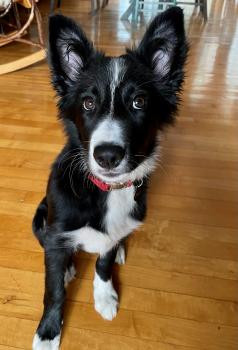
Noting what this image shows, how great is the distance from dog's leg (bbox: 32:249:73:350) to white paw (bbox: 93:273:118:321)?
0.16 m

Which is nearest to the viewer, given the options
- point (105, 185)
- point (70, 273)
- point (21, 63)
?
point (105, 185)

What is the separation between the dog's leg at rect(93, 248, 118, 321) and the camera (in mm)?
1340

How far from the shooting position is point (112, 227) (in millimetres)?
1219

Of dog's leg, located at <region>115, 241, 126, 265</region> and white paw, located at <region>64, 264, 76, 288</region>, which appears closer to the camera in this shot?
white paw, located at <region>64, 264, 76, 288</region>

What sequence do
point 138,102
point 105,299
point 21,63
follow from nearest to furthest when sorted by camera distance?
point 138,102
point 105,299
point 21,63

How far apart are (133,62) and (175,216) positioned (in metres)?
0.94

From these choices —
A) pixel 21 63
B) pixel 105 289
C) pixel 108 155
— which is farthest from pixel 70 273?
pixel 21 63

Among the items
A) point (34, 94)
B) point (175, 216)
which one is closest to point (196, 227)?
point (175, 216)

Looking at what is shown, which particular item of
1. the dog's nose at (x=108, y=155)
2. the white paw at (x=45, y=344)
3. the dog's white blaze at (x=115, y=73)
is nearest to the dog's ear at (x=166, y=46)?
the dog's white blaze at (x=115, y=73)

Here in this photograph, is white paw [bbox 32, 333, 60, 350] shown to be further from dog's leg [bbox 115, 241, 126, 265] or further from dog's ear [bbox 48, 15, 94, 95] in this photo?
dog's ear [bbox 48, 15, 94, 95]

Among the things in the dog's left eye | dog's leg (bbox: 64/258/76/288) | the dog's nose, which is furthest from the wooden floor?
the dog's left eye

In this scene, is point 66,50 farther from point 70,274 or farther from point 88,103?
point 70,274

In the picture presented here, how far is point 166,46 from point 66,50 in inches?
12.9

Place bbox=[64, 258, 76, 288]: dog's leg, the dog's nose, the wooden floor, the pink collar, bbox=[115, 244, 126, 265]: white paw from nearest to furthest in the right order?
1. the dog's nose
2. the pink collar
3. the wooden floor
4. bbox=[64, 258, 76, 288]: dog's leg
5. bbox=[115, 244, 126, 265]: white paw
